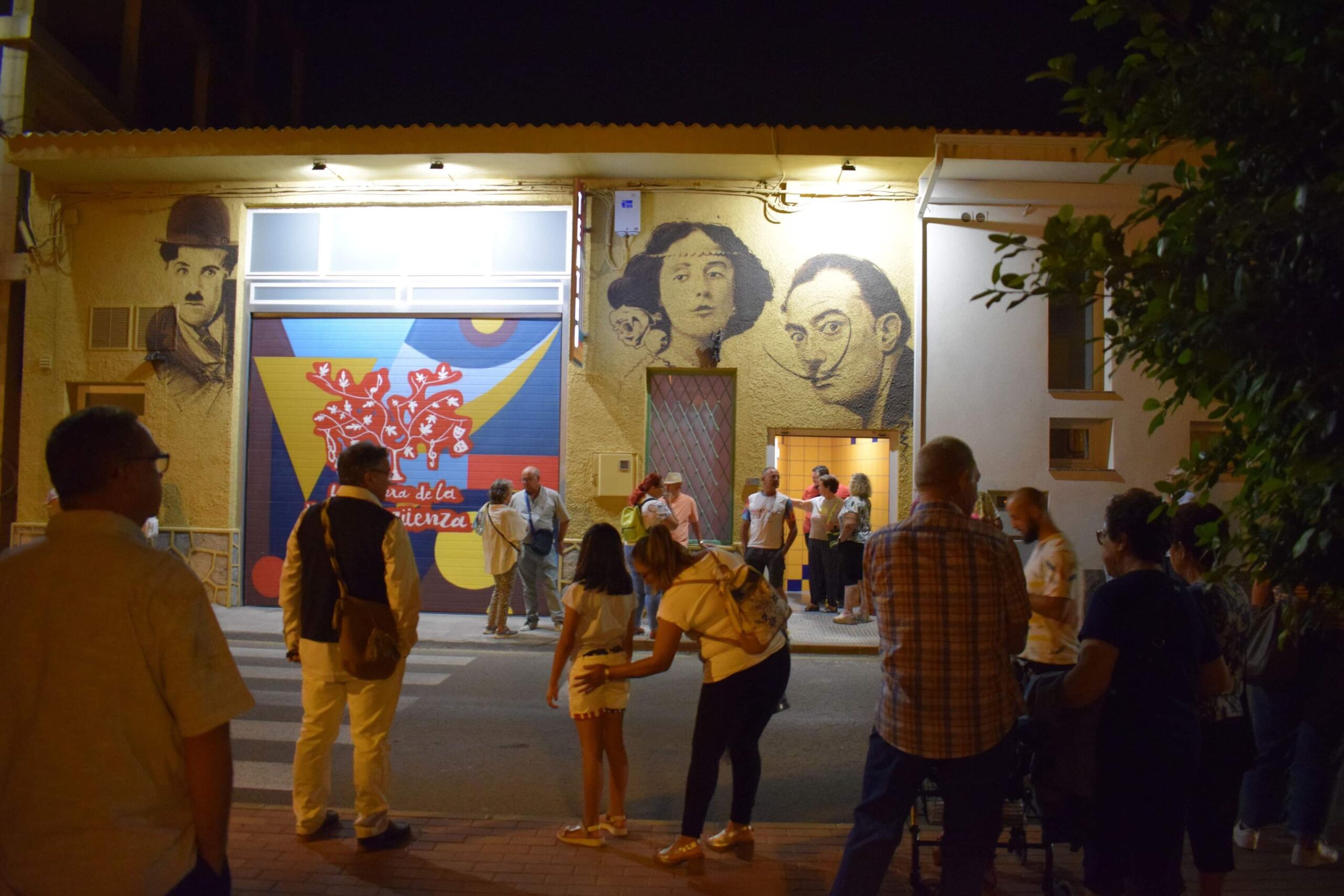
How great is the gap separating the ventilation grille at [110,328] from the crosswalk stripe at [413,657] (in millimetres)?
5442

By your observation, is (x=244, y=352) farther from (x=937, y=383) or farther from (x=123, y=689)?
(x=123, y=689)

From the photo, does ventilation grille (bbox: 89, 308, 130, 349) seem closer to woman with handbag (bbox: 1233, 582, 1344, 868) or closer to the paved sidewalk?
the paved sidewalk

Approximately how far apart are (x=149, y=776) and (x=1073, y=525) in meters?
11.3

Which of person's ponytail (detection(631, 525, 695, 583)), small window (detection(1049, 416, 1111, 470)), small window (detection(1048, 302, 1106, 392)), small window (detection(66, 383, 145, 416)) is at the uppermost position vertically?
small window (detection(1048, 302, 1106, 392))

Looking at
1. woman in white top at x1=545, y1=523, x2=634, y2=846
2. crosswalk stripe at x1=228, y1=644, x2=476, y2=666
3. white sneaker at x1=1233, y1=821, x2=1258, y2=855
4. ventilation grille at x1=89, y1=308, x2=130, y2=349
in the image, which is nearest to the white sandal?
woman in white top at x1=545, y1=523, x2=634, y2=846

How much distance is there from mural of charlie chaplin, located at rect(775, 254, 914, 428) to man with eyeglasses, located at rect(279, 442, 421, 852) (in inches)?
322

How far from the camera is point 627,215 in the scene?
12172 mm

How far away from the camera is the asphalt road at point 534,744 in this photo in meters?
5.43

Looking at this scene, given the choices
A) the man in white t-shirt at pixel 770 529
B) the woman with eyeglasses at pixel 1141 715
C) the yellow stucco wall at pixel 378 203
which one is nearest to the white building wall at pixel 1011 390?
the yellow stucco wall at pixel 378 203

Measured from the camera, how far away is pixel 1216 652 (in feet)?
11.4

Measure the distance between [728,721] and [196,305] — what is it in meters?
11.4

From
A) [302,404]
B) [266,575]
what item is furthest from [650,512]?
[266,575]

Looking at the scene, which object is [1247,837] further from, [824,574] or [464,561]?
[464,561]

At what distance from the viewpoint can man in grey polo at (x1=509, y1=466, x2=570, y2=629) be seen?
11.1m
